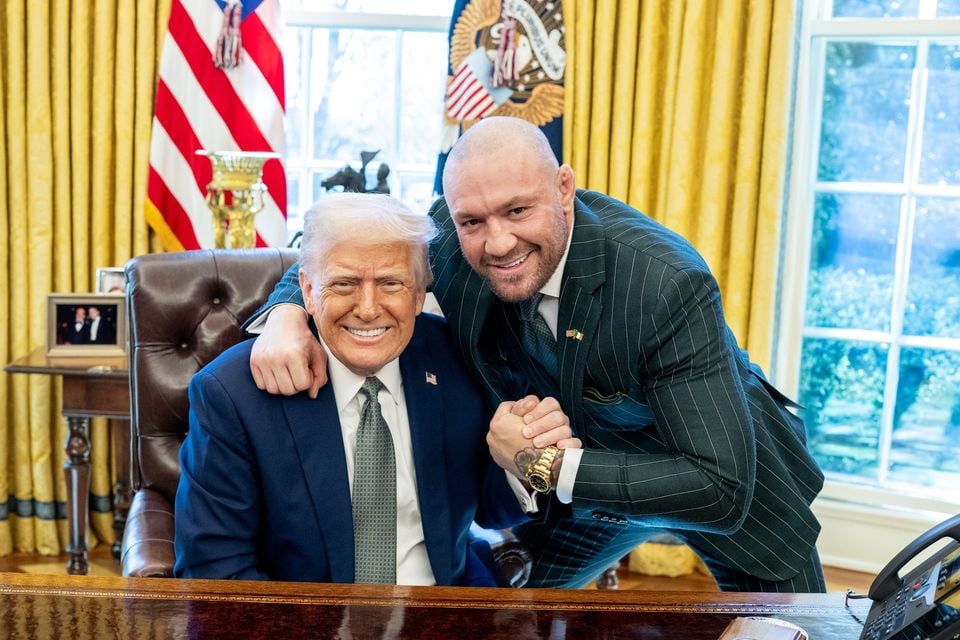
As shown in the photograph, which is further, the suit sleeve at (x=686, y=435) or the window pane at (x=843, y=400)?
the window pane at (x=843, y=400)

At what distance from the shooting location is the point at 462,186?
173 centimetres

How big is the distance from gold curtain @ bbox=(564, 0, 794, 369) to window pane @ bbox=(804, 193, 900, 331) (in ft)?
1.19

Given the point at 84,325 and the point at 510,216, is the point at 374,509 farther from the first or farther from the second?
the point at 84,325

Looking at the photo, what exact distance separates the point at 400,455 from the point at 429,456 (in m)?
0.05

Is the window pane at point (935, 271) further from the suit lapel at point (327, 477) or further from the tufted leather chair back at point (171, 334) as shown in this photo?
the suit lapel at point (327, 477)

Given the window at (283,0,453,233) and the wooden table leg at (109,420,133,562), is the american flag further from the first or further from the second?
the wooden table leg at (109,420,133,562)

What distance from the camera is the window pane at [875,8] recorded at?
3.54 m

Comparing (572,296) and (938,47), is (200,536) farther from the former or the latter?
(938,47)

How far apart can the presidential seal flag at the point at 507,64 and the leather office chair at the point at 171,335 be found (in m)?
1.49

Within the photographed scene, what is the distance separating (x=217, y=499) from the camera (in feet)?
5.48

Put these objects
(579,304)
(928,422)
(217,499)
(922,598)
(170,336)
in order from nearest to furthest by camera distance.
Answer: (922,598) → (217,499) → (579,304) → (170,336) → (928,422)

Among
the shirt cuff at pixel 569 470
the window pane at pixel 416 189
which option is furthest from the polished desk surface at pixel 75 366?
the shirt cuff at pixel 569 470

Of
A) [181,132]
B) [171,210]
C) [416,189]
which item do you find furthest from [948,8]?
[171,210]

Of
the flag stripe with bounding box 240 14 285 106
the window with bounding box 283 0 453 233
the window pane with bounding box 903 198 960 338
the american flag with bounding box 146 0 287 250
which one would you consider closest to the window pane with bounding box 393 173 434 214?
the window with bounding box 283 0 453 233
